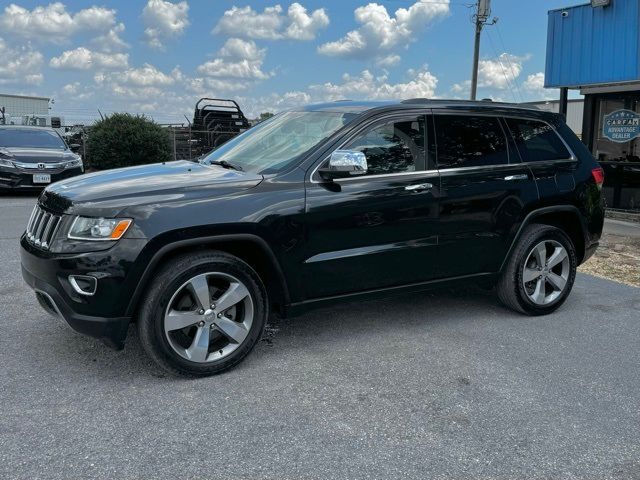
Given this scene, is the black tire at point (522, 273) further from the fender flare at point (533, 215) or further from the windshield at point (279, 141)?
the windshield at point (279, 141)

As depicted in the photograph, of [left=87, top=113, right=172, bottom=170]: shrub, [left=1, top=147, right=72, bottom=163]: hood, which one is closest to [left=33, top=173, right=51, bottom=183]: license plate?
[left=1, top=147, right=72, bottom=163]: hood

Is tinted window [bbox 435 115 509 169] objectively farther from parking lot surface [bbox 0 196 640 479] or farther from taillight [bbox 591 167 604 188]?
parking lot surface [bbox 0 196 640 479]

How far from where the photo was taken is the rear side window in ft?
15.7

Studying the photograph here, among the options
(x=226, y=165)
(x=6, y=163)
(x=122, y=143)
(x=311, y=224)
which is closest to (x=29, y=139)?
(x=6, y=163)

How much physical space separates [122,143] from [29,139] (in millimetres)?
5893

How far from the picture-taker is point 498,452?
285 cm

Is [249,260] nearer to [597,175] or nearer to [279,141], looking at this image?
[279,141]

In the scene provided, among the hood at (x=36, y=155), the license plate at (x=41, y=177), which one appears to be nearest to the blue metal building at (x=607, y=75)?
the hood at (x=36, y=155)

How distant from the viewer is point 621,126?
11461 millimetres

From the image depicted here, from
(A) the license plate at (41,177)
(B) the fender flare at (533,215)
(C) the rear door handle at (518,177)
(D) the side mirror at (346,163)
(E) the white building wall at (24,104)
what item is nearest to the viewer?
(D) the side mirror at (346,163)

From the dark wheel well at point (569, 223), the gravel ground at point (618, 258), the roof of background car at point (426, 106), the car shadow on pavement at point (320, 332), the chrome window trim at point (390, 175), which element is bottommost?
the car shadow on pavement at point (320, 332)

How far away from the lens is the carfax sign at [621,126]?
11.2m

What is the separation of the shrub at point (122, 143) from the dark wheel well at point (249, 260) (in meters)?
15.9

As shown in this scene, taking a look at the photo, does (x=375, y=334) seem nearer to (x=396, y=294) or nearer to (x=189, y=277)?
(x=396, y=294)
